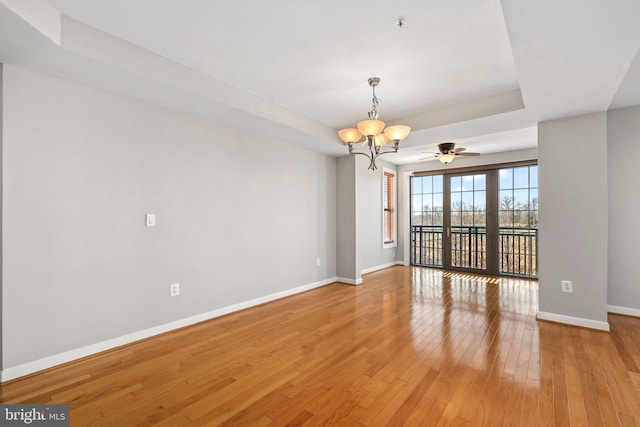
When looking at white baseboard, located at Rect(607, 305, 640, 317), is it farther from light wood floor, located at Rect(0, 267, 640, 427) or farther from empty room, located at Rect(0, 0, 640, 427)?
light wood floor, located at Rect(0, 267, 640, 427)

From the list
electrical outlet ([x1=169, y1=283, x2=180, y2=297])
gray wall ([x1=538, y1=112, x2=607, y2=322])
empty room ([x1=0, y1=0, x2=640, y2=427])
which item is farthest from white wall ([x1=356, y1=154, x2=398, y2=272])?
electrical outlet ([x1=169, y1=283, x2=180, y2=297])

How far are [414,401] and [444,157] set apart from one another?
439 cm

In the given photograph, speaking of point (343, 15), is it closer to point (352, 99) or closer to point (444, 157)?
point (352, 99)

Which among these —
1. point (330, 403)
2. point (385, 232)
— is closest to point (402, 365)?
point (330, 403)

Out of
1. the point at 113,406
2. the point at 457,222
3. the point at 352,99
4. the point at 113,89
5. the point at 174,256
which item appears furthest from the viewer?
the point at 457,222

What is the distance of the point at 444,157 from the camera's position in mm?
5301

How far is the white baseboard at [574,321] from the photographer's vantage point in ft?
10.4

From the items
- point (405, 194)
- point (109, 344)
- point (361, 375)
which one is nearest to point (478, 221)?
point (405, 194)

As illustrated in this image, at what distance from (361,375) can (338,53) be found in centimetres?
270

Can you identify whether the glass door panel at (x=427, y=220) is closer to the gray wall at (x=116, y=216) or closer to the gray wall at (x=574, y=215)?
the gray wall at (x=574, y=215)

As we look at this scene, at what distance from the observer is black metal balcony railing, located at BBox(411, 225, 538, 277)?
580 centimetres

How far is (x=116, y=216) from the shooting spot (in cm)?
279

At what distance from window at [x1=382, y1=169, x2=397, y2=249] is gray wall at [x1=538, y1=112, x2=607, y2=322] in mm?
3419

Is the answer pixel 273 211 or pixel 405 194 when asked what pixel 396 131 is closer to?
pixel 273 211
